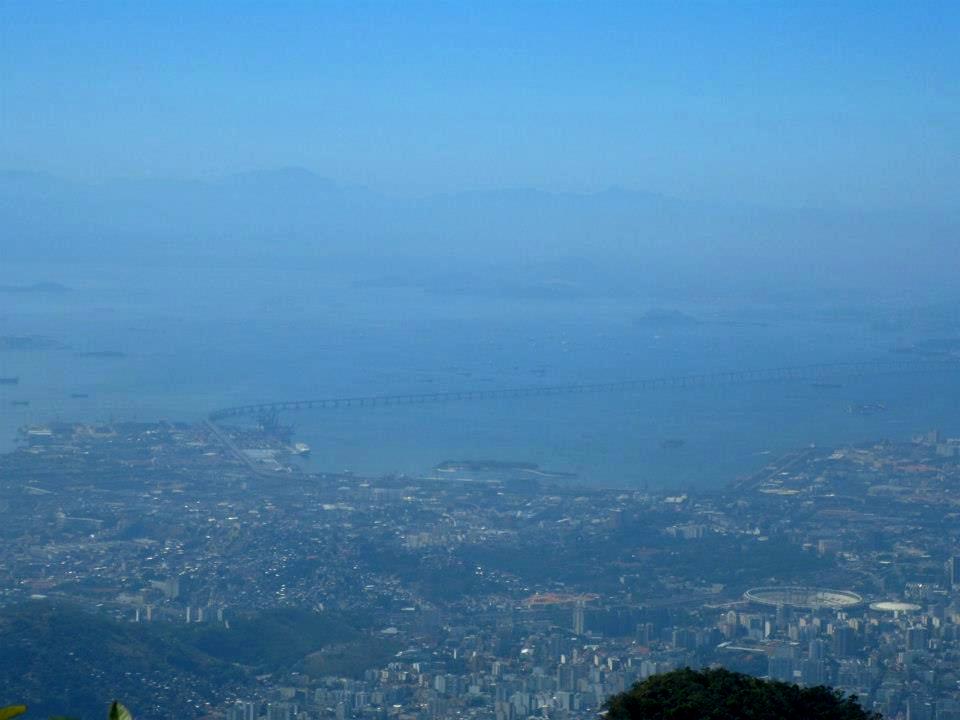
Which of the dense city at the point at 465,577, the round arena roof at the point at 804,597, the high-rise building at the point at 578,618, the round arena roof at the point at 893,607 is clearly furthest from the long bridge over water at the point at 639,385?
the round arena roof at the point at 893,607

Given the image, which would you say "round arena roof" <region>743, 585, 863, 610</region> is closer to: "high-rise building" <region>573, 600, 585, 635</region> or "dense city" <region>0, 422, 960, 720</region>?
"dense city" <region>0, 422, 960, 720</region>

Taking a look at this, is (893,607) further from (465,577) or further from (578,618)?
(465,577)

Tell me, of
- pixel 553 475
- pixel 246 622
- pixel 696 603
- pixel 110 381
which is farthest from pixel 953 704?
pixel 110 381

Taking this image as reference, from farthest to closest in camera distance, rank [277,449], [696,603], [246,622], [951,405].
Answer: [951,405], [277,449], [696,603], [246,622]

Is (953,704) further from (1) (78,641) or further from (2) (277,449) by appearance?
(2) (277,449)

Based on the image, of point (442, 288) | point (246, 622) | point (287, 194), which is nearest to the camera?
point (246, 622)

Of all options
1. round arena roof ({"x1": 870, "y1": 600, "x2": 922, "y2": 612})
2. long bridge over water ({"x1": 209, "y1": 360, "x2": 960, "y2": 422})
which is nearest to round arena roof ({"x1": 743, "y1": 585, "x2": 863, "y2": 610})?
round arena roof ({"x1": 870, "y1": 600, "x2": 922, "y2": 612})

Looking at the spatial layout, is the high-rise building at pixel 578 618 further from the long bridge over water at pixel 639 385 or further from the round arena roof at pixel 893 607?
the long bridge over water at pixel 639 385
